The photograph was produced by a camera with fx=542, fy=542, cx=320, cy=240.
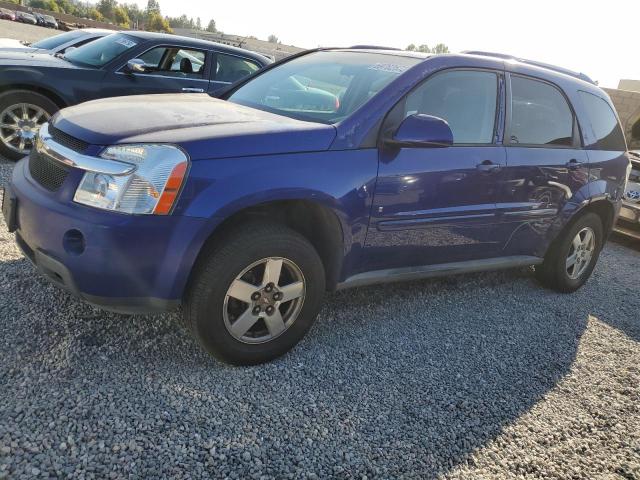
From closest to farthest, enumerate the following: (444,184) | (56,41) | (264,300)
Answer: (264,300), (444,184), (56,41)

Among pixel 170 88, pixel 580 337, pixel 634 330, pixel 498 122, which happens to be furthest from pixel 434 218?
pixel 170 88

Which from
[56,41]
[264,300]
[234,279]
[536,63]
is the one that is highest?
[536,63]

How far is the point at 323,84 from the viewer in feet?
11.7

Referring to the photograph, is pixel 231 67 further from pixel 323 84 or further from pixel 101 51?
pixel 323 84

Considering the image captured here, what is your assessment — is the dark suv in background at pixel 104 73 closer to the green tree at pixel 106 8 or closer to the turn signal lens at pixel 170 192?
the turn signal lens at pixel 170 192

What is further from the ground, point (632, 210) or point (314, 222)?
point (314, 222)

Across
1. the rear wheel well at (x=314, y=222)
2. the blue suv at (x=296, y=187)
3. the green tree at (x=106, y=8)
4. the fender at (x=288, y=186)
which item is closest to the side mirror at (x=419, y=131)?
the blue suv at (x=296, y=187)

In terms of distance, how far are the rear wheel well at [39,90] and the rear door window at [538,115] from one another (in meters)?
4.80

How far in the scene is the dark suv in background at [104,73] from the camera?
5.81 m

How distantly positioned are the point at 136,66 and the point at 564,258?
498cm

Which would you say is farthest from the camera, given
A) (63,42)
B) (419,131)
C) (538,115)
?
(63,42)

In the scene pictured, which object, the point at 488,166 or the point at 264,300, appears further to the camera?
the point at 488,166


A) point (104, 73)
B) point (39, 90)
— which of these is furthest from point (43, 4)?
point (39, 90)

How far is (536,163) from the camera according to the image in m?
A: 3.91
